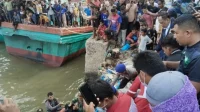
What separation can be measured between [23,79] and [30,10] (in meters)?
2.90

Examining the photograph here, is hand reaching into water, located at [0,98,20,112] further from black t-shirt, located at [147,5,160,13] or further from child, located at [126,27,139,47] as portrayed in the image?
black t-shirt, located at [147,5,160,13]

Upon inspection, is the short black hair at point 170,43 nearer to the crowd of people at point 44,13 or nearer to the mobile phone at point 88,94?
the mobile phone at point 88,94

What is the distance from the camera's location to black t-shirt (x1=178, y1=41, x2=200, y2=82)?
6.08 ft

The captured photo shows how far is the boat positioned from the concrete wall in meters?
1.99

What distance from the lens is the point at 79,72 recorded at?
10.3m

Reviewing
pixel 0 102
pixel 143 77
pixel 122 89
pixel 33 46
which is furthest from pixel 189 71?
pixel 33 46

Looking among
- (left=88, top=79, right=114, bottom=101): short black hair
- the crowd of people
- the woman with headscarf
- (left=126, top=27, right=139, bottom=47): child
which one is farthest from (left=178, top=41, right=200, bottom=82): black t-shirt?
the crowd of people

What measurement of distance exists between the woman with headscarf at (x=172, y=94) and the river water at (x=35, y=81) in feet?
22.7

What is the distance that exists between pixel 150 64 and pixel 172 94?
0.82m

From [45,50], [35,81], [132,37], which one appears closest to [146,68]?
[132,37]

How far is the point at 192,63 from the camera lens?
1951 millimetres

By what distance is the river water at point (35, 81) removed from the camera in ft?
27.8

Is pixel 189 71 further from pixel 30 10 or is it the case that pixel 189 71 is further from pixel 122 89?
pixel 30 10

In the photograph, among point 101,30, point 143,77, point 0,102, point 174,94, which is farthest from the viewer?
point 101,30
